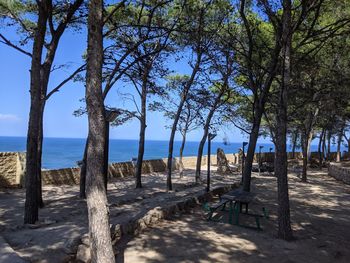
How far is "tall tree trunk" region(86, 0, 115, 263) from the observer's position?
4711 millimetres

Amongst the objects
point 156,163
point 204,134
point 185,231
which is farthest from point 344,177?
point 185,231

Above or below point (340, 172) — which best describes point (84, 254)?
below

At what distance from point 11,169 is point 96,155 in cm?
1126

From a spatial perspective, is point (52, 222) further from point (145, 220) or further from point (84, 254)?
point (84, 254)

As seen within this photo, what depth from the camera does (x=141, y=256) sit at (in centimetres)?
571

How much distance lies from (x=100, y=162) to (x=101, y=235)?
0.92 m

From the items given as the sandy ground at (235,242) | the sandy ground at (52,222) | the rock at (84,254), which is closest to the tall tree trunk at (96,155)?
the rock at (84,254)

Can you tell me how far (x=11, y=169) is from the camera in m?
14.6

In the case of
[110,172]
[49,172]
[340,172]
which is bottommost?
[110,172]

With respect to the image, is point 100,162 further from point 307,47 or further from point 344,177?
point 344,177

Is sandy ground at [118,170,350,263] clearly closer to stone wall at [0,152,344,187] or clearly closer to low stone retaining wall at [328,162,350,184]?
stone wall at [0,152,344,187]

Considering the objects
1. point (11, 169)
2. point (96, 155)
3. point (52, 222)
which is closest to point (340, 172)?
point (11, 169)

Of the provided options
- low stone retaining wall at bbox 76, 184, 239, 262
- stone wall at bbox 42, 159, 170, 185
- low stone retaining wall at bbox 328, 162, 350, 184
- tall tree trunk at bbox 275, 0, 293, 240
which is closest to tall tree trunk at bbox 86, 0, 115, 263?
low stone retaining wall at bbox 76, 184, 239, 262

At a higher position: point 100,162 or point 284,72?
point 284,72
